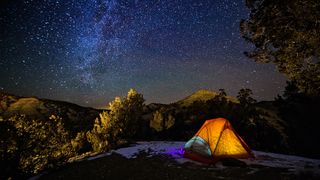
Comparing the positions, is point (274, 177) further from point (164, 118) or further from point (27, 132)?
point (164, 118)

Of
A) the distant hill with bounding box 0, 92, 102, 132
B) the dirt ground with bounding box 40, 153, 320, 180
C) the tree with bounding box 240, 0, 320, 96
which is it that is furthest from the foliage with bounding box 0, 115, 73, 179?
the distant hill with bounding box 0, 92, 102, 132

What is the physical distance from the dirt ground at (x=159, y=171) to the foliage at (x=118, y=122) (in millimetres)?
11936

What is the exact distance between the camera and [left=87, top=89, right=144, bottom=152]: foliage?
27.9 meters

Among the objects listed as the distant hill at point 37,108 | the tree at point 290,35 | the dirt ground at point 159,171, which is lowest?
the dirt ground at point 159,171

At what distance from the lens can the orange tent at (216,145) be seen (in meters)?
14.8

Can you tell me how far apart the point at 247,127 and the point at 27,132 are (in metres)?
23.7

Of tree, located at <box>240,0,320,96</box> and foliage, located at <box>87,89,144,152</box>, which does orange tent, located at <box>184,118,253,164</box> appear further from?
foliage, located at <box>87,89,144,152</box>

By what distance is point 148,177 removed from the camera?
11.7 metres

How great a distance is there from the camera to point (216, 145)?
592 inches

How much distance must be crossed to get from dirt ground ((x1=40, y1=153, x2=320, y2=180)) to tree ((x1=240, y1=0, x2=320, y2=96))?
419cm

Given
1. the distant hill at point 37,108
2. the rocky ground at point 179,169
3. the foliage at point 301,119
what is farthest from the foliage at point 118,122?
the distant hill at point 37,108

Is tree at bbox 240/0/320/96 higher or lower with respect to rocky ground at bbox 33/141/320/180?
higher

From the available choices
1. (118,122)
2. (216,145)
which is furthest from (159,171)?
(118,122)

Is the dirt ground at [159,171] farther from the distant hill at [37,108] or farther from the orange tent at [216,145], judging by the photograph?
the distant hill at [37,108]
